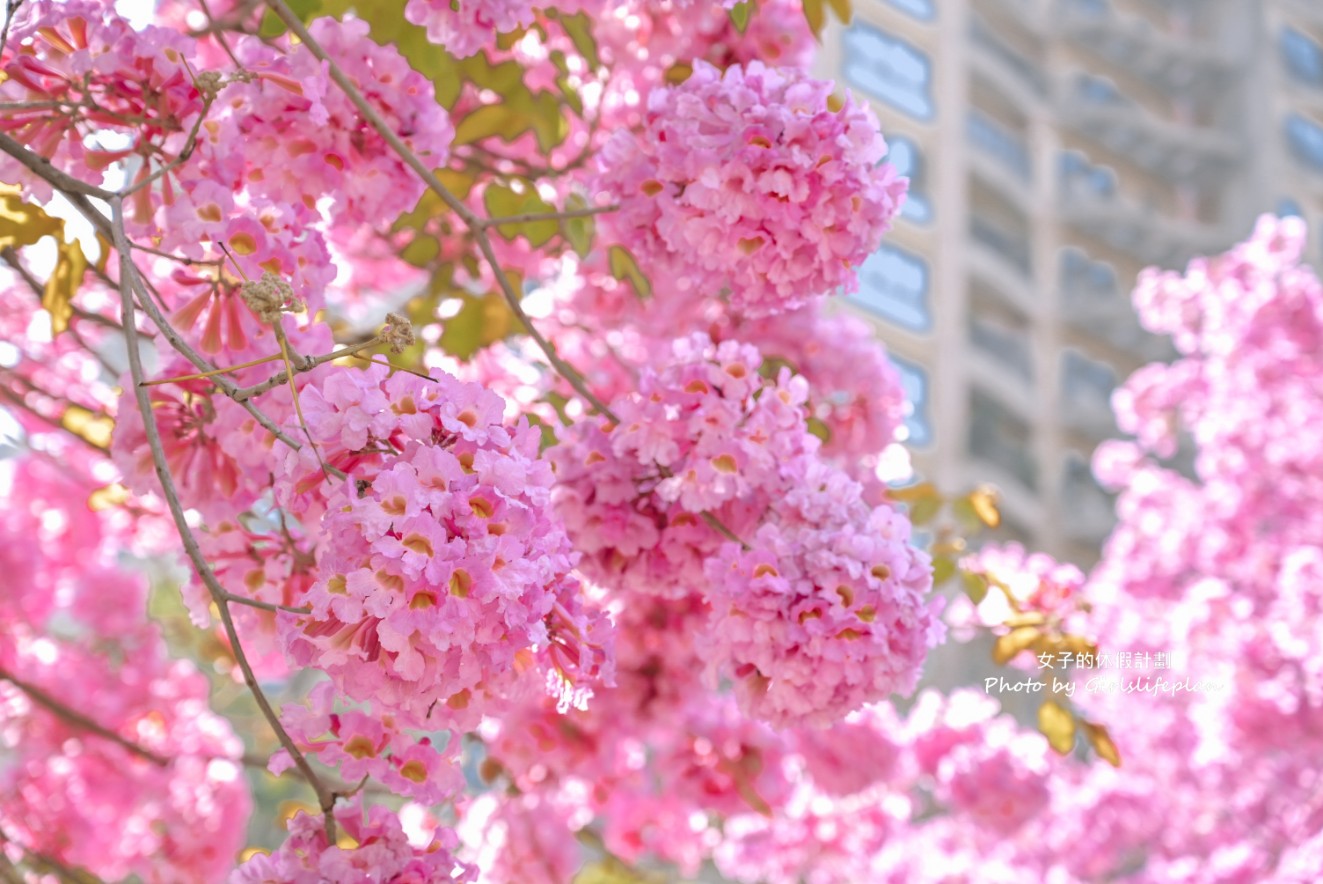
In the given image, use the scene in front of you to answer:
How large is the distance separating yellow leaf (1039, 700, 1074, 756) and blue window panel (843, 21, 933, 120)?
12.1 metres

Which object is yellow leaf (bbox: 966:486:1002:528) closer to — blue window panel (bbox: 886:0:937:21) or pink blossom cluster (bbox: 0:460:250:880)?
pink blossom cluster (bbox: 0:460:250:880)

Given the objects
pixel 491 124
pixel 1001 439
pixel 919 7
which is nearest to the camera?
pixel 491 124

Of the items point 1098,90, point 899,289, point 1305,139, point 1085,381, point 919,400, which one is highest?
point 1098,90

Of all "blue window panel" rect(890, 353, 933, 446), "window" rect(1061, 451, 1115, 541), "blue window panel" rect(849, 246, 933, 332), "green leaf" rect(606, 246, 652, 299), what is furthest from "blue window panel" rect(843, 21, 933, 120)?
"green leaf" rect(606, 246, 652, 299)

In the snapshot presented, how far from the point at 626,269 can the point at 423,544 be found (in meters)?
0.87

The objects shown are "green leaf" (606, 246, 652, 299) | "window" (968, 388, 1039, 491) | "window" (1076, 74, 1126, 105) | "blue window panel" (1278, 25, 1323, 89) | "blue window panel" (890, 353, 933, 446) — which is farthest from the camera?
"window" (1076, 74, 1126, 105)

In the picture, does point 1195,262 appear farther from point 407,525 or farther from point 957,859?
point 407,525

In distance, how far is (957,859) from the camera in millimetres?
4680

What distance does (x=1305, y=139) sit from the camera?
15109 millimetres

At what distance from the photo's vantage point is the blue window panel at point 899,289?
1330cm

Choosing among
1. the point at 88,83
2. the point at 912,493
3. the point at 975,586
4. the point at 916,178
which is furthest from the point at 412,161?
the point at 916,178

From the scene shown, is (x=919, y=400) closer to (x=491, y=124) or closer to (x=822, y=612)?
(x=491, y=124)

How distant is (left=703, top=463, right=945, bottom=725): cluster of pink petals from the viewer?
3.03 feet

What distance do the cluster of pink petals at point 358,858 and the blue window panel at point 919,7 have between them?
551 inches
